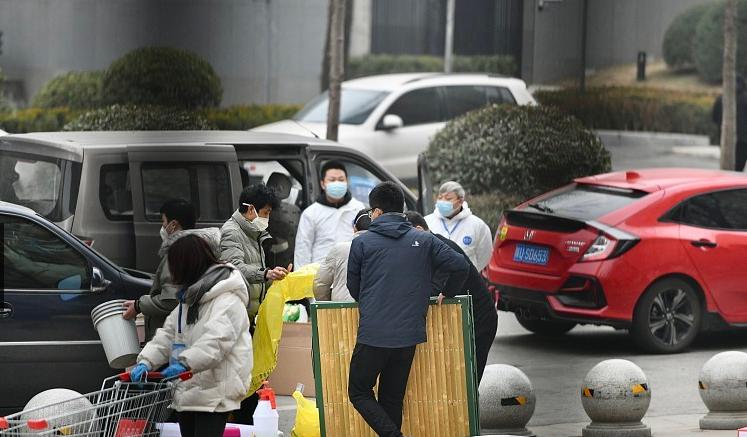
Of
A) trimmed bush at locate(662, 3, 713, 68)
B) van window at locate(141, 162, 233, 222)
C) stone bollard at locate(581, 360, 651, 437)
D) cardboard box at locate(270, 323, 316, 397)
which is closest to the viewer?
van window at locate(141, 162, 233, 222)

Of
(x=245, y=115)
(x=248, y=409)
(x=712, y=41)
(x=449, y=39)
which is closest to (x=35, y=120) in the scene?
(x=245, y=115)

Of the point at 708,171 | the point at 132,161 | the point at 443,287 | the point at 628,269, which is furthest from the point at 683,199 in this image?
the point at 132,161

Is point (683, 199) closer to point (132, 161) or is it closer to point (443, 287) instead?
point (443, 287)

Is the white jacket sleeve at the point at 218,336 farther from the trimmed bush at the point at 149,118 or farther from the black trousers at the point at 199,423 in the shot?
the trimmed bush at the point at 149,118

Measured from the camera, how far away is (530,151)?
439 centimetres

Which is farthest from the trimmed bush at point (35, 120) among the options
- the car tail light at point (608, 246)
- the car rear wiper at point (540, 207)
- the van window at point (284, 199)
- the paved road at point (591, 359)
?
the car tail light at point (608, 246)

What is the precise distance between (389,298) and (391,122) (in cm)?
484

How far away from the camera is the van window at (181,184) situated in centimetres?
405

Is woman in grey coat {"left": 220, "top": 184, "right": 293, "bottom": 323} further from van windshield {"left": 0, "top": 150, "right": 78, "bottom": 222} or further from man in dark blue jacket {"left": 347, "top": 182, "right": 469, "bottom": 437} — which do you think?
van windshield {"left": 0, "top": 150, "right": 78, "bottom": 222}

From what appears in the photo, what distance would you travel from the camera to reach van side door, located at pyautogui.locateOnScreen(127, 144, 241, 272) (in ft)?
11.9

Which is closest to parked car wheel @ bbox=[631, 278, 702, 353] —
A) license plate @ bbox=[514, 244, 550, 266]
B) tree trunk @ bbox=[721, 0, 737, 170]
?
license plate @ bbox=[514, 244, 550, 266]

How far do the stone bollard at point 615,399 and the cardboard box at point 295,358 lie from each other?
135 cm

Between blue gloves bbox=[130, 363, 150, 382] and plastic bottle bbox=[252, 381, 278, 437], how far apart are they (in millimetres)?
1147

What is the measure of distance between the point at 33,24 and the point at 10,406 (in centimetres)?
298
